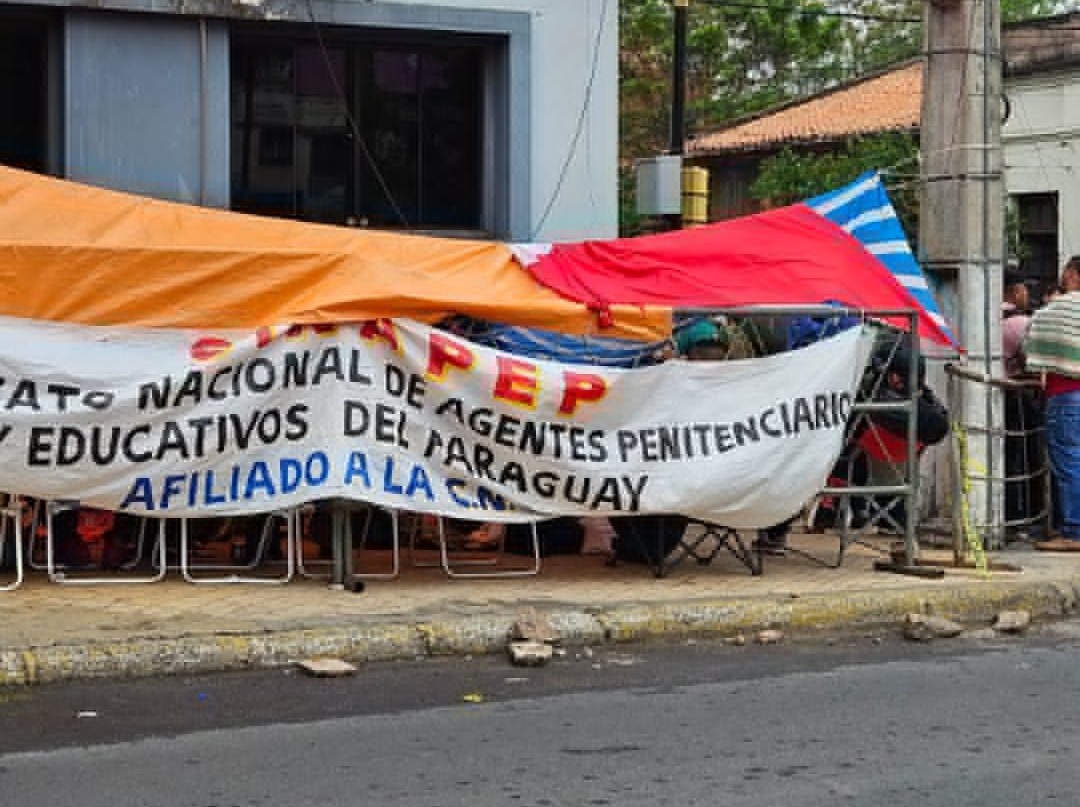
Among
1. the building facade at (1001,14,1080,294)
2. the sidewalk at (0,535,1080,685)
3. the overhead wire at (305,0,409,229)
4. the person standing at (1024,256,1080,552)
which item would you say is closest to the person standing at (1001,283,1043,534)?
the person standing at (1024,256,1080,552)

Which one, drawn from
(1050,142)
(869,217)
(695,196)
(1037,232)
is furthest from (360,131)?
(1037,232)

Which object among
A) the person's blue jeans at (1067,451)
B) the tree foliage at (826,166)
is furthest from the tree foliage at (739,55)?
the person's blue jeans at (1067,451)

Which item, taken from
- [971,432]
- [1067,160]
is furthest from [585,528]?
[1067,160]

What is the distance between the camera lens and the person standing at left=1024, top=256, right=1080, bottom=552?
1211cm

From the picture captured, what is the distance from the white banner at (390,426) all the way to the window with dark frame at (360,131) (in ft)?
11.2

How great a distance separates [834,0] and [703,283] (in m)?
31.5

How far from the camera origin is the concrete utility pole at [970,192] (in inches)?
471

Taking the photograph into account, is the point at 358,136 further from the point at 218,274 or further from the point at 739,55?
the point at 739,55

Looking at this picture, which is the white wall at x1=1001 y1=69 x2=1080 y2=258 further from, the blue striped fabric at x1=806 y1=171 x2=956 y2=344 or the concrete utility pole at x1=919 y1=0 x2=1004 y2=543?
the blue striped fabric at x1=806 y1=171 x2=956 y2=344

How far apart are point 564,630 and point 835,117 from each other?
26.5 metres

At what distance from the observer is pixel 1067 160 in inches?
1053

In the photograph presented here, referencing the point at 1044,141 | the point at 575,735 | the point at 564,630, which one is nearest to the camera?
the point at 575,735

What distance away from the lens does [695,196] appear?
738 inches

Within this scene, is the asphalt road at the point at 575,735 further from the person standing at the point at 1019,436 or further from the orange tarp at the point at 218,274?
the person standing at the point at 1019,436
